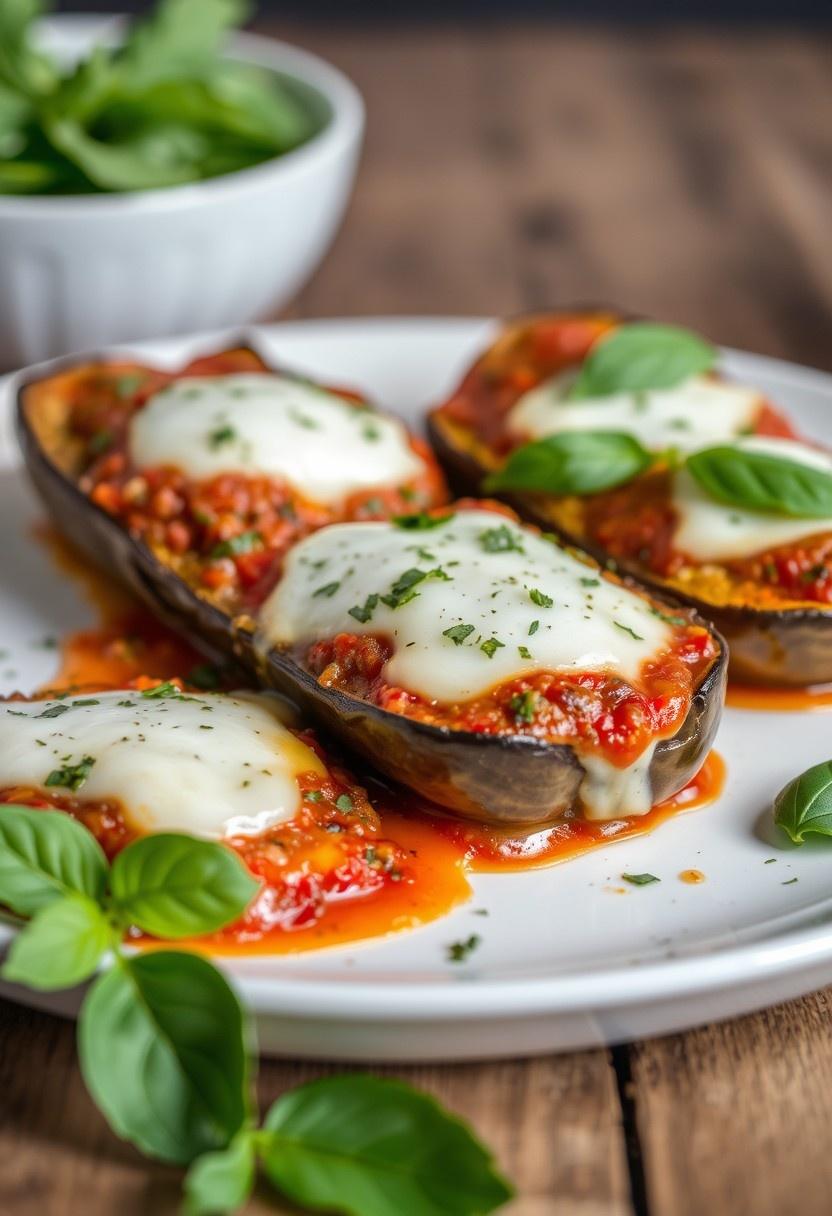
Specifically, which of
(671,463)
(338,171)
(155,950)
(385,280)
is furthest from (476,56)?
(155,950)

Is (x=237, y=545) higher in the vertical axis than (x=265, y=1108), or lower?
higher

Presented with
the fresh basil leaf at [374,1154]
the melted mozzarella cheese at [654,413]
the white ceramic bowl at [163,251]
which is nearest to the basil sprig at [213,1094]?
the fresh basil leaf at [374,1154]

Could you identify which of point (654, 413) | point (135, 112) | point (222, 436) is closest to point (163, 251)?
point (135, 112)

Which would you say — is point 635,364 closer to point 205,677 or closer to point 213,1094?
point 205,677

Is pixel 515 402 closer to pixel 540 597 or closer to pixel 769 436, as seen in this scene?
pixel 769 436

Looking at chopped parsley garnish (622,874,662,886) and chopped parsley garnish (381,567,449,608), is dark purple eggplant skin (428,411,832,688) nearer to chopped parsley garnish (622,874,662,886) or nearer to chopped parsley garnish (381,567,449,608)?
chopped parsley garnish (381,567,449,608)

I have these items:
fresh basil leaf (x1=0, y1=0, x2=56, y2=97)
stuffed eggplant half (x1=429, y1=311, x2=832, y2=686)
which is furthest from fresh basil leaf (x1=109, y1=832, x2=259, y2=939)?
fresh basil leaf (x1=0, y1=0, x2=56, y2=97)

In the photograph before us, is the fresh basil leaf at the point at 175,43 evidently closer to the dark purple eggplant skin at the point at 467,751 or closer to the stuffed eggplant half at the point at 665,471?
the stuffed eggplant half at the point at 665,471

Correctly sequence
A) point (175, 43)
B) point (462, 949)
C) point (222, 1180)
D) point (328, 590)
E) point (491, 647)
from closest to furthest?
1. point (222, 1180)
2. point (462, 949)
3. point (491, 647)
4. point (328, 590)
5. point (175, 43)
